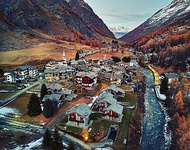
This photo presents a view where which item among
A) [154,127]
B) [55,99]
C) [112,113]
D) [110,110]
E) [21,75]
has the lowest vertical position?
[154,127]

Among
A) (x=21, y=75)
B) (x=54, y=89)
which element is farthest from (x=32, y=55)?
(x=54, y=89)

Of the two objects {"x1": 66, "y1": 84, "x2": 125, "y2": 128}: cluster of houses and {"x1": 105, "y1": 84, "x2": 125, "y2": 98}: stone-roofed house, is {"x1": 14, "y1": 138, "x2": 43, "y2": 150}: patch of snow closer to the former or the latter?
{"x1": 66, "y1": 84, "x2": 125, "y2": 128}: cluster of houses

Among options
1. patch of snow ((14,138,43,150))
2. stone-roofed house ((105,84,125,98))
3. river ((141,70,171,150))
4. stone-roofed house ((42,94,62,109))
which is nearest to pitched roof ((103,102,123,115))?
river ((141,70,171,150))

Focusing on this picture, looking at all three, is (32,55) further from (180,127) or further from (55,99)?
(180,127)

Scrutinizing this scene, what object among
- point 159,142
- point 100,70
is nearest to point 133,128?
point 159,142

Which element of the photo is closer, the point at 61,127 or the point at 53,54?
the point at 61,127

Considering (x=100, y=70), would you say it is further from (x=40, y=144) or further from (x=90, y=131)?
(x=40, y=144)

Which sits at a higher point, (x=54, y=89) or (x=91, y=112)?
(x=54, y=89)

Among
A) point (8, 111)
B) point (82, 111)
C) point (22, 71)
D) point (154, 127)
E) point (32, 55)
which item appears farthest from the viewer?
point (32, 55)
